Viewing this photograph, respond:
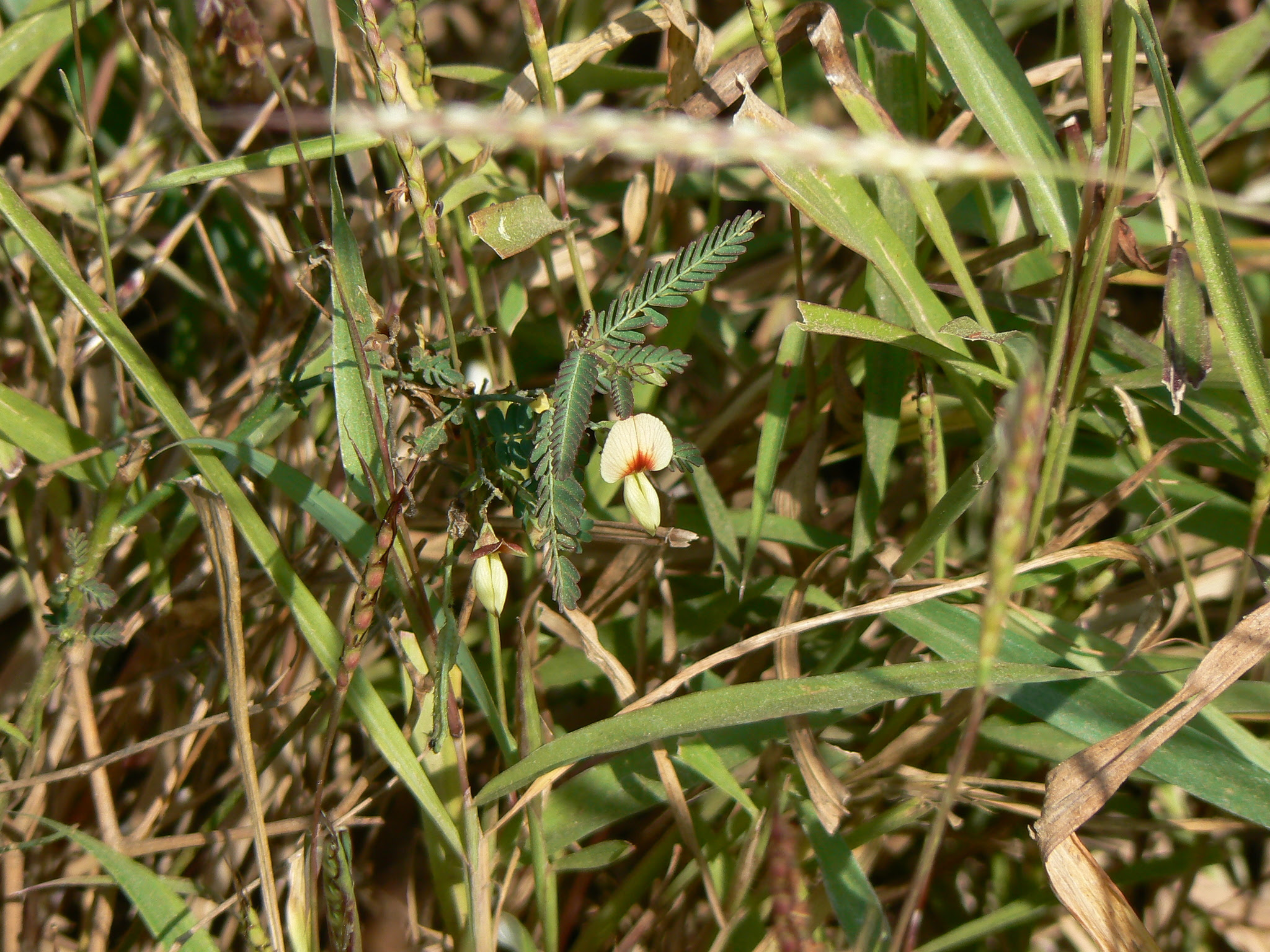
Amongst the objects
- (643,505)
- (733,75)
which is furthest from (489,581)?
(733,75)

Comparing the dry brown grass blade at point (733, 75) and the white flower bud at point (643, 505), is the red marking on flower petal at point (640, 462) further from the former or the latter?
the dry brown grass blade at point (733, 75)

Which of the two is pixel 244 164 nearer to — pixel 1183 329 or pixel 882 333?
pixel 882 333

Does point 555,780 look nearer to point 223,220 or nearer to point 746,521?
point 746,521

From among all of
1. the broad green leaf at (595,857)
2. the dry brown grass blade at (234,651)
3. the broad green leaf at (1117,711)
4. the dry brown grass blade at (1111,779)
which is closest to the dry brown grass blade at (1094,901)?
the dry brown grass blade at (1111,779)

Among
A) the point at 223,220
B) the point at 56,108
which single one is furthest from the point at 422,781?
the point at 56,108

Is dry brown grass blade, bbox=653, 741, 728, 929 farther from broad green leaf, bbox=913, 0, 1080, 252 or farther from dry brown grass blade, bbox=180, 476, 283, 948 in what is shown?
broad green leaf, bbox=913, 0, 1080, 252
